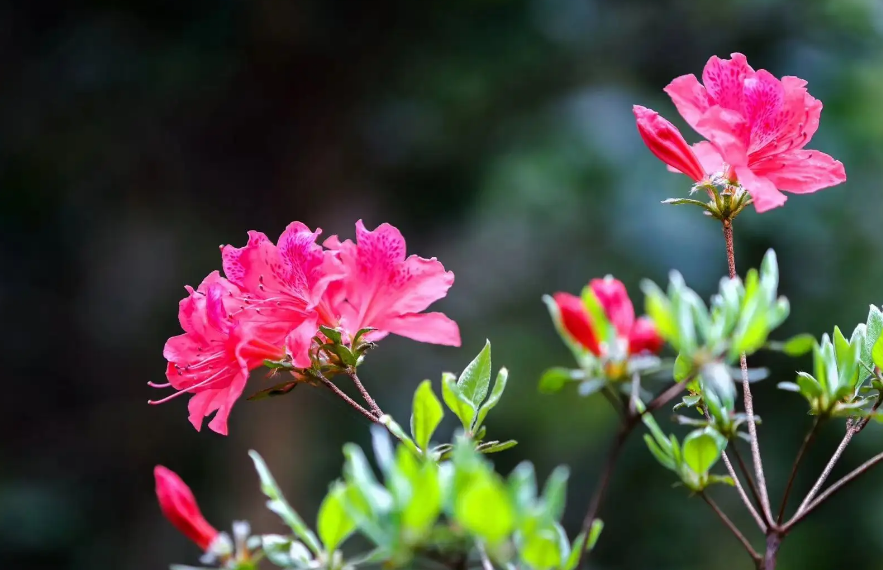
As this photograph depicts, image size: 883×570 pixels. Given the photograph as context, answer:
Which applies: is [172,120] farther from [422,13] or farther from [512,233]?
[512,233]

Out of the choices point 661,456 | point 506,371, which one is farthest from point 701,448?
point 506,371

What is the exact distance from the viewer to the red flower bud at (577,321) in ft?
1.79

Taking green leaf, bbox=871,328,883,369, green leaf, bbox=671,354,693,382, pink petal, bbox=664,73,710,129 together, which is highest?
pink petal, bbox=664,73,710,129

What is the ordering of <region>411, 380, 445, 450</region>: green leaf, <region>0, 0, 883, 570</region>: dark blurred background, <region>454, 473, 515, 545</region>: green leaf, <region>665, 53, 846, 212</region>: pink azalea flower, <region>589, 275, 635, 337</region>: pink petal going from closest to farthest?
<region>454, 473, 515, 545</region>: green leaf, <region>589, 275, 635, 337</region>: pink petal, <region>411, 380, 445, 450</region>: green leaf, <region>665, 53, 846, 212</region>: pink azalea flower, <region>0, 0, 883, 570</region>: dark blurred background

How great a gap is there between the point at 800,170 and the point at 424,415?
42cm

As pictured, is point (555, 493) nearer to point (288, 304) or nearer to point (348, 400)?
point (348, 400)

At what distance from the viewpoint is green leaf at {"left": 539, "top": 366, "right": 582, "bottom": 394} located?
552 millimetres

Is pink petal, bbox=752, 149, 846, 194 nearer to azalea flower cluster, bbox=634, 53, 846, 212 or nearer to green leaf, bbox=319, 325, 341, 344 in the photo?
azalea flower cluster, bbox=634, 53, 846, 212

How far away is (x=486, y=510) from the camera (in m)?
0.46

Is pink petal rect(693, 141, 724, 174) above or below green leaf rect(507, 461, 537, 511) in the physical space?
above

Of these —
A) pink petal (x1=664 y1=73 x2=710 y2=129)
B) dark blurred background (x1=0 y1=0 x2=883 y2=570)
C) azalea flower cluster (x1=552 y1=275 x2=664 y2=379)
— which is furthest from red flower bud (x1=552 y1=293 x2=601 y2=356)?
dark blurred background (x1=0 y1=0 x2=883 y2=570)

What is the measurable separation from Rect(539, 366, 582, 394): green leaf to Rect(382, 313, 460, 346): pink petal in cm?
28

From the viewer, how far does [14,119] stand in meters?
3.64

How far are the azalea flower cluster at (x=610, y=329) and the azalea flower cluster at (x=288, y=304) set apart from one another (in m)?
0.27
